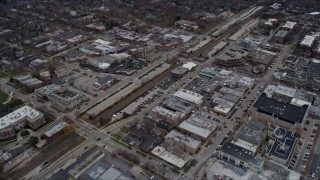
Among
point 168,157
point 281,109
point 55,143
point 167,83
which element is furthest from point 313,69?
point 55,143

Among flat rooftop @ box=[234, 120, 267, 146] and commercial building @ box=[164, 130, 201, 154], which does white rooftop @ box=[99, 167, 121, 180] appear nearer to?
commercial building @ box=[164, 130, 201, 154]

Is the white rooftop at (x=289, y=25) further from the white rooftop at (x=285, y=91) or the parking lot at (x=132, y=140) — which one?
the parking lot at (x=132, y=140)

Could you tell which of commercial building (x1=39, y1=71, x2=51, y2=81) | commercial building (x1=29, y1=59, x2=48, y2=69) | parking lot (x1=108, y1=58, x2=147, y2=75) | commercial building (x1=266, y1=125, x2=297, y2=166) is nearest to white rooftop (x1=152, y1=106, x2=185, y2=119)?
commercial building (x1=266, y1=125, x2=297, y2=166)

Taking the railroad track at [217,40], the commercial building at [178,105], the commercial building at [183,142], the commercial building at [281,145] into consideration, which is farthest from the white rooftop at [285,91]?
the railroad track at [217,40]

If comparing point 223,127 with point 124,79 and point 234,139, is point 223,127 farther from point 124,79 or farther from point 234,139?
point 124,79

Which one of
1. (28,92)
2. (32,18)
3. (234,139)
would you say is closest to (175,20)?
(32,18)

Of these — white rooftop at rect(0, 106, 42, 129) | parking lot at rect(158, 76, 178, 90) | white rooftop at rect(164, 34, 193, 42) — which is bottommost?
parking lot at rect(158, 76, 178, 90)

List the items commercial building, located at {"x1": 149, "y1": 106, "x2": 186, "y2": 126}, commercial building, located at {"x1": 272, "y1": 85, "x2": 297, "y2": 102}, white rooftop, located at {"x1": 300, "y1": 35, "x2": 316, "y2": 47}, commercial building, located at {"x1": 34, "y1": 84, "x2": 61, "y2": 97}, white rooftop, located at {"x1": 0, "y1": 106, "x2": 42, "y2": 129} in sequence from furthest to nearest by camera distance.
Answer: white rooftop, located at {"x1": 300, "y1": 35, "x2": 316, "y2": 47} → commercial building, located at {"x1": 34, "y1": 84, "x2": 61, "y2": 97} → commercial building, located at {"x1": 272, "y1": 85, "x2": 297, "y2": 102} → commercial building, located at {"x1": 149, "y1": 106, "x2": 186, "y2": 126} → white rooftop, located at {"x1": 0, "y1": 106, "x2": 42, "y2": 129}

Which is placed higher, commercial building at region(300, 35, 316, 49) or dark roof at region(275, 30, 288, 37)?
dark roof at region(275, 30, 288, 37)
